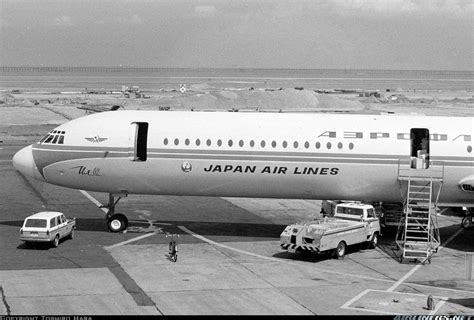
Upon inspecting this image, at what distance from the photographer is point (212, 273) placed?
30.4 meters

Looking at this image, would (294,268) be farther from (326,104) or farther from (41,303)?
(326,104)

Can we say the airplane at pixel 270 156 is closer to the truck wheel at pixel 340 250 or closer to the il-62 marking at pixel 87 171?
the il-62 marking at pixel 87 171

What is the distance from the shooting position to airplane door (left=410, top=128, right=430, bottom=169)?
120ft

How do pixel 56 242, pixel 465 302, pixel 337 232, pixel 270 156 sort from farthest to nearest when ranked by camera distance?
pixel 270 156, pixel 56 242, pixel 337 232, pixel 465 302

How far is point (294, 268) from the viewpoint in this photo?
1244 inches

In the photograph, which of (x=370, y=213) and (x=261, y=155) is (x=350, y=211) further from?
(x=261, y=155)

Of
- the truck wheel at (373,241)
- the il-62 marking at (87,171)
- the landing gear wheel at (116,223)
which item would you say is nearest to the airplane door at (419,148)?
the truck wheel at (373,241)

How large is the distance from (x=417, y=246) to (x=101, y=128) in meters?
16.2

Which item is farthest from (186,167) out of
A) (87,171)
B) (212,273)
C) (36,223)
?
(212,273)

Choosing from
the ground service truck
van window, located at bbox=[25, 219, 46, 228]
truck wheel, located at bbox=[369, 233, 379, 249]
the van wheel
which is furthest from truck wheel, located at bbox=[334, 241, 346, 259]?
van window, located at bbox=[25, 219, 46, 228]

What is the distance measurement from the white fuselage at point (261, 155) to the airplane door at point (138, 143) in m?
0.05

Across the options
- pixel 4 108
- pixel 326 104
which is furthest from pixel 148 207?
pixel 326 104

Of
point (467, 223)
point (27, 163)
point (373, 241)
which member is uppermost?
point (27, 163)

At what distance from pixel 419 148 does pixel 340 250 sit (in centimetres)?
702
